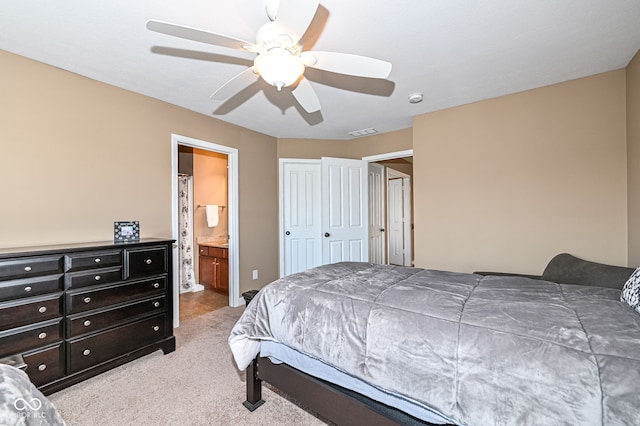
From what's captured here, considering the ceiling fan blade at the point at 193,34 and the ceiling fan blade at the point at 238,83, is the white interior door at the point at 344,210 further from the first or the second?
the ceiling fan blade at the point at 193,34

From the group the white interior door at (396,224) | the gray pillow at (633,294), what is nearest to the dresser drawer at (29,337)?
the gray pillow at (633,294)

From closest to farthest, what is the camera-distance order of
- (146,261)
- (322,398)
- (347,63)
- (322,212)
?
(322,398), (347,63), (146,261), (322,212)

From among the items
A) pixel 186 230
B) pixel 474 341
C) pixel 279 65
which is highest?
pixel 279 65

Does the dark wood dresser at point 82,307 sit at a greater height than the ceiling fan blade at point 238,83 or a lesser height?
lesser

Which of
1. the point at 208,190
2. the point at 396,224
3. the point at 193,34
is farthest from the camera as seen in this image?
the point at 396,224

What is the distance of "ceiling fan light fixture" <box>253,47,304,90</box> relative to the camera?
1.57 m

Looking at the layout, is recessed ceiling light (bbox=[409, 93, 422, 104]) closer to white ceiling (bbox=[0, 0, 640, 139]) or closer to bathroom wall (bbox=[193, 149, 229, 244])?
white ceiling (bbox=[0, 0, 640, 139])

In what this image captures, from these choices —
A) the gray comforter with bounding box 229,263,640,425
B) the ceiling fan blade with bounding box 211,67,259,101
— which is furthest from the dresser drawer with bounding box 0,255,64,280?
the ceiling fan blade with bounding box 211,67,259,101

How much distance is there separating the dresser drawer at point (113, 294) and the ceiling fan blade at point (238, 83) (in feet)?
5.56

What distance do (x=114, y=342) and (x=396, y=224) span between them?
5.79m

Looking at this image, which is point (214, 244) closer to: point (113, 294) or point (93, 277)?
point (113, 294)

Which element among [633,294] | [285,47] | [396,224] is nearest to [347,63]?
[285,47]

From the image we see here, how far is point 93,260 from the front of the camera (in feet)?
7.09

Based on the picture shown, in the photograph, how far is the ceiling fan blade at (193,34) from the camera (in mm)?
1324
